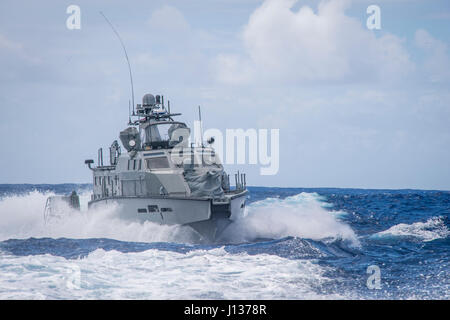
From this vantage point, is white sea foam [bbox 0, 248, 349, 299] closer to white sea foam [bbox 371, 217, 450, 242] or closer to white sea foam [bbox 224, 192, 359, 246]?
white sea foam [bbox 224, 192, 359, 246]

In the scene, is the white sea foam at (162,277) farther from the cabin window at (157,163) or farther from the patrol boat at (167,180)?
the cabin window at (157,163)

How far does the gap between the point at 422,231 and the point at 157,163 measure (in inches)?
441

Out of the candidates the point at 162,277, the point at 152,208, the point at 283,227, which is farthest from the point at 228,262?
the point at 283,227

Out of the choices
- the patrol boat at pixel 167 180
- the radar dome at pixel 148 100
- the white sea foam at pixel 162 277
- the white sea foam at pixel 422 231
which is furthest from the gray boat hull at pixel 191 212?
the white sea foam at pixel 422 231

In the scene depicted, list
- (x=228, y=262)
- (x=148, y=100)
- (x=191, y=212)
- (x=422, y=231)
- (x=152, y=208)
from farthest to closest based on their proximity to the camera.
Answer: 1. (x=148, y=100)
2. (x=422, y=231)
3. (x=152, y=208)
4. (x=191, y=212)
5. (x=228, y=262)

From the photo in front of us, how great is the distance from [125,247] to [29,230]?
32.4ft

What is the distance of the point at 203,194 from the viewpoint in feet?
68.4

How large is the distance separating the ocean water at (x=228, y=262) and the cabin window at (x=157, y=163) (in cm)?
243

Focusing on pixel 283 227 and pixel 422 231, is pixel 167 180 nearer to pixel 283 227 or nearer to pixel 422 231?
pixel 283 227

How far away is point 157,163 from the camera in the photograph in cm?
2241
